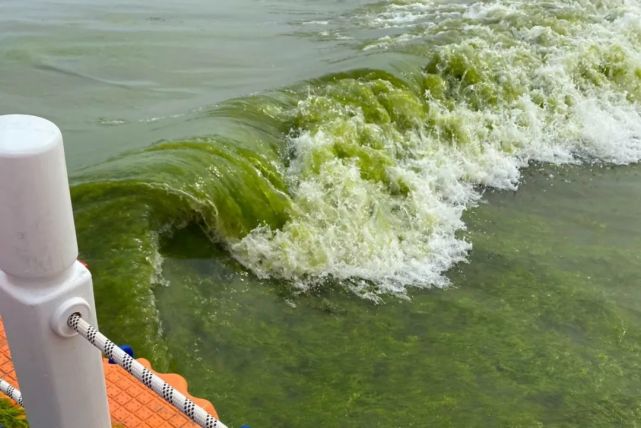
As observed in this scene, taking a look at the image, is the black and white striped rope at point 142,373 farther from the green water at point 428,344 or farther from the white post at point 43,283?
the green water at point 428,344

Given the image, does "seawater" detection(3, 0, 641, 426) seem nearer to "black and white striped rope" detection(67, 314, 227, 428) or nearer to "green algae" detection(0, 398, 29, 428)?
"green algae" detection(0, 398, 29, 428)

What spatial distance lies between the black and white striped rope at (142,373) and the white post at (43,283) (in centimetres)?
3

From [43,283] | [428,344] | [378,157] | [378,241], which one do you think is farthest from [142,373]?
[378,157]

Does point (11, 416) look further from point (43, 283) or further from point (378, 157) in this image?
point (378, 157)

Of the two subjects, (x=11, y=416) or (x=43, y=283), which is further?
(x=11, y=416)

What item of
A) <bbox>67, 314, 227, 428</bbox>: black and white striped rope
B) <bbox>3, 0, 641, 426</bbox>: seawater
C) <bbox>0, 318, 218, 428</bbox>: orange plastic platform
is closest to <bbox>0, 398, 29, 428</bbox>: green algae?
<bbox>0, 318, 218, 428</bbox>: orange plastic platform

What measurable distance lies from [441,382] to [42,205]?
3.22m

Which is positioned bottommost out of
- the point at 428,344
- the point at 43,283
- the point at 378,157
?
the point at 428,344

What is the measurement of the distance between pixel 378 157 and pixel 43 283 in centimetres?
513

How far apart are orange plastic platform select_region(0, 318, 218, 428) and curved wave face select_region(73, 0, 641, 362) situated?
Result: 0.87m

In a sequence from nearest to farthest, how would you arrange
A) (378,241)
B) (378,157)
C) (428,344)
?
(428,344)
(378,241)
(378,157)

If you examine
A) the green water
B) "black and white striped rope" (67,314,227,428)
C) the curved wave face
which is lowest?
the green water

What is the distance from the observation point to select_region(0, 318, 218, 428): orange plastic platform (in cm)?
288

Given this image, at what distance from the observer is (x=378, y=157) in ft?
21.2
